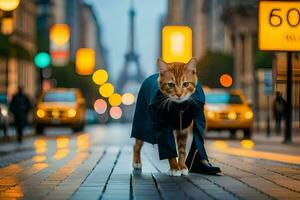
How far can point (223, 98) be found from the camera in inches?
1277

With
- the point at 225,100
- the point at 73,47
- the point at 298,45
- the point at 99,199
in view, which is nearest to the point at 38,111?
the point at 225,100

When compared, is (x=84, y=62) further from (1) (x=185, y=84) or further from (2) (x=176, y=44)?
(1) (x=185, y=84)

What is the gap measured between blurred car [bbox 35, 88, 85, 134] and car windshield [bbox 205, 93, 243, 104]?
8070mm

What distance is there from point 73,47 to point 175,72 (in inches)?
6650

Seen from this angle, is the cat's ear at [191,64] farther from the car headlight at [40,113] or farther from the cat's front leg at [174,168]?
the car headlight at [40,113]

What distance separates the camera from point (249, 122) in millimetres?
30750

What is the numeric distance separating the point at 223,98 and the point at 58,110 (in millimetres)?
8728

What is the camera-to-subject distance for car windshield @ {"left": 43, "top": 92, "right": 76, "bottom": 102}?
127ft

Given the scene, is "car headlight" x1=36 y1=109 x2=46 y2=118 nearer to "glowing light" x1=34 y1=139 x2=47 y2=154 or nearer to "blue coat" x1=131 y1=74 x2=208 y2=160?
"glowing light" x1=34 y1=139 x2=47 y2=154

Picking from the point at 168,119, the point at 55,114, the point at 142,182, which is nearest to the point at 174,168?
the point at 168,119

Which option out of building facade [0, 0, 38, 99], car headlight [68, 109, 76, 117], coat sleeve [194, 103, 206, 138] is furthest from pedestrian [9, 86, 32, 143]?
building facade [0, 0, 38, 99]

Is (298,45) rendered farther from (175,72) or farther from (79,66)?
(79,66)

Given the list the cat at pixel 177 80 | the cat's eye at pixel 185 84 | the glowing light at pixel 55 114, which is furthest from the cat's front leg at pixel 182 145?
the glowing light at pixel 55 114

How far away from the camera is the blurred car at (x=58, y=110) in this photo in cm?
3756
